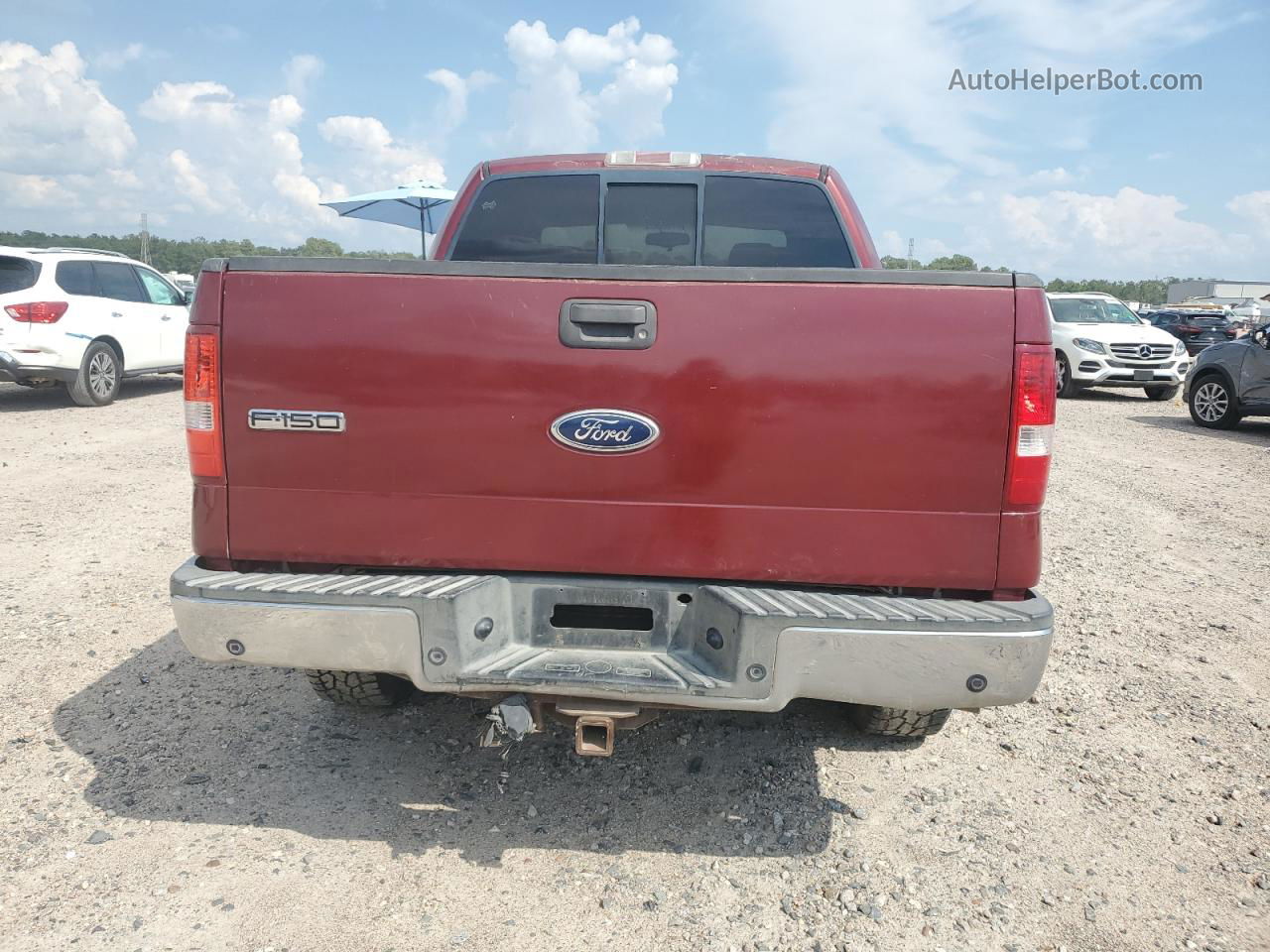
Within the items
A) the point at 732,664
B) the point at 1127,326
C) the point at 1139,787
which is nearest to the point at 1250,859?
the point at 1139,787

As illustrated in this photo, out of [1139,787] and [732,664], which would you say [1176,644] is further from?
[732,664]

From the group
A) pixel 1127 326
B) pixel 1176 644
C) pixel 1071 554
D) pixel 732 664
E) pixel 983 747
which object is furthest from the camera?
pixel 1127 326

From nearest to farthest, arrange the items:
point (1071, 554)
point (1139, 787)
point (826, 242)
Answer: point (1139, 787) → point (826, 242) → point (1071, 554)

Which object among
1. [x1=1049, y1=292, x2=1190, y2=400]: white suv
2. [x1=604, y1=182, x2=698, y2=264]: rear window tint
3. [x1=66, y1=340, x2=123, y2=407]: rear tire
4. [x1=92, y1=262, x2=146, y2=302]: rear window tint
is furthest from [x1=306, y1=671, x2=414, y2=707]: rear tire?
[x1=1049, y1=292, x2=1190, y2=400]: white suv

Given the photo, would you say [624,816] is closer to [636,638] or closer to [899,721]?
[636,638]

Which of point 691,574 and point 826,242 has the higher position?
point 826,242

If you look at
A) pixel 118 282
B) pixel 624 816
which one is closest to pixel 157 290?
pixel 118 282

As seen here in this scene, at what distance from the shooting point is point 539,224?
12.8ft

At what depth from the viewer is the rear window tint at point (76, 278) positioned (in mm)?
10578

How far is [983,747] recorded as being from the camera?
11.3 feet

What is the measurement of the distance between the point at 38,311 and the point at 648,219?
9.27 m

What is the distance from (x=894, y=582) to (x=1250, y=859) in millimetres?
1499

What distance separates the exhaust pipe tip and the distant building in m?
115

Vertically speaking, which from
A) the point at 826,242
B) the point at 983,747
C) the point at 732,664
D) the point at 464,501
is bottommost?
the point at 983,747
